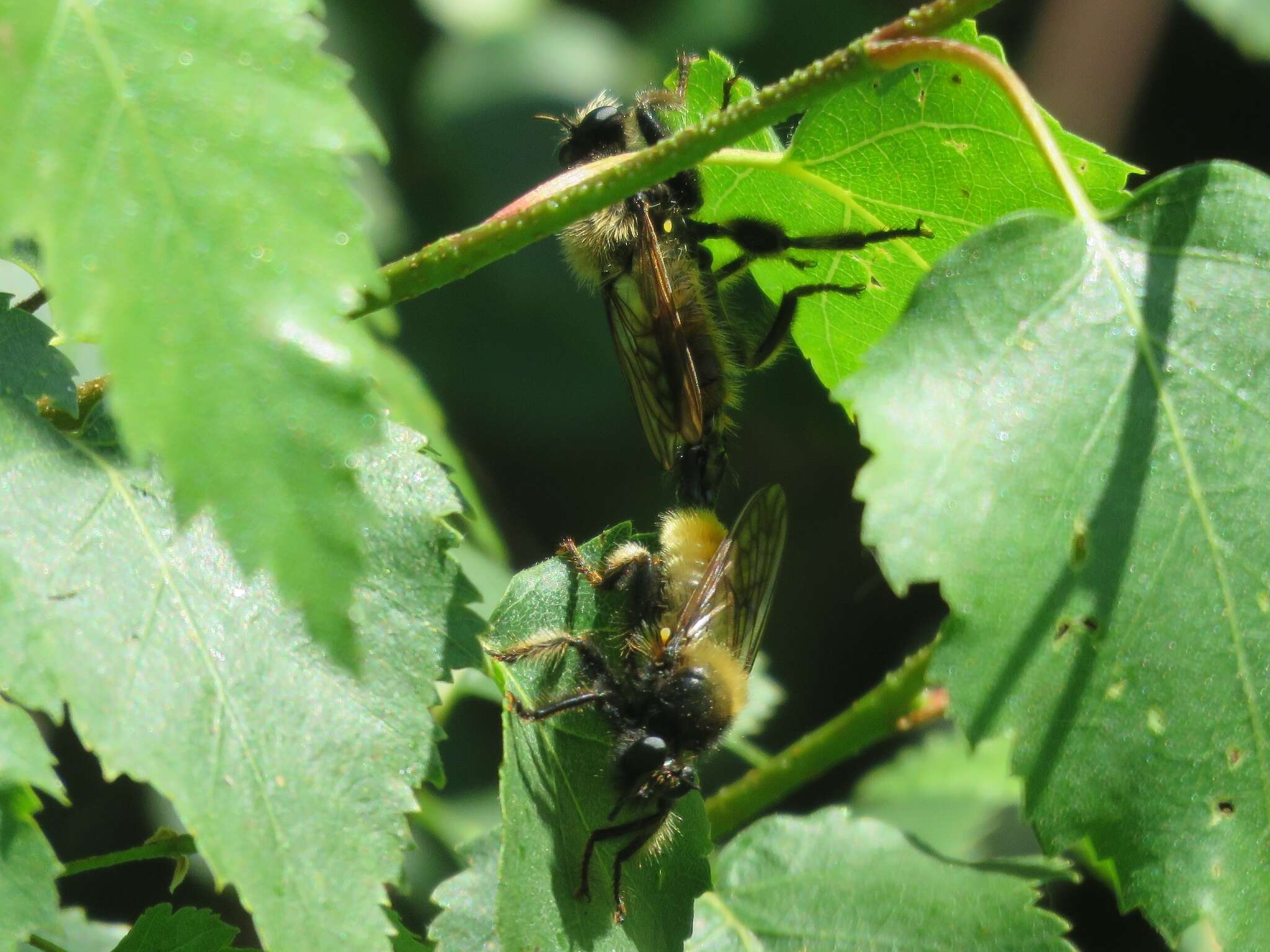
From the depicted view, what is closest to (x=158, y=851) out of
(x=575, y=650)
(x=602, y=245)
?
(x=575, y=650)

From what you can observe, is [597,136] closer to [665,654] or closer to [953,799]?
[665,654]

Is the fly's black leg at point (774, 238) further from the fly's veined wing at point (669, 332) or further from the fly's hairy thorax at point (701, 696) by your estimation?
the fly's hairy thorax at point (701, 696)

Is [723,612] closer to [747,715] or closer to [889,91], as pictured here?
[747,715]

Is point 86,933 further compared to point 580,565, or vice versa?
point 86,933

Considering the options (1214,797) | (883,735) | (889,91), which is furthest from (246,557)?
(883,735)

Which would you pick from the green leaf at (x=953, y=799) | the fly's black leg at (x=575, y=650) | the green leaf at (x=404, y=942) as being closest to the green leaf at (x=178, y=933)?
the green leaf at (x=404, y=942)

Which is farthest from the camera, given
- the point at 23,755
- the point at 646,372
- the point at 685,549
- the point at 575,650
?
the point at 646,372

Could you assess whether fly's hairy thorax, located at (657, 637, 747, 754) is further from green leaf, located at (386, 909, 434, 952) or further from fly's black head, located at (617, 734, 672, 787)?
green leaf, located at (386, 909, 434, 952)
